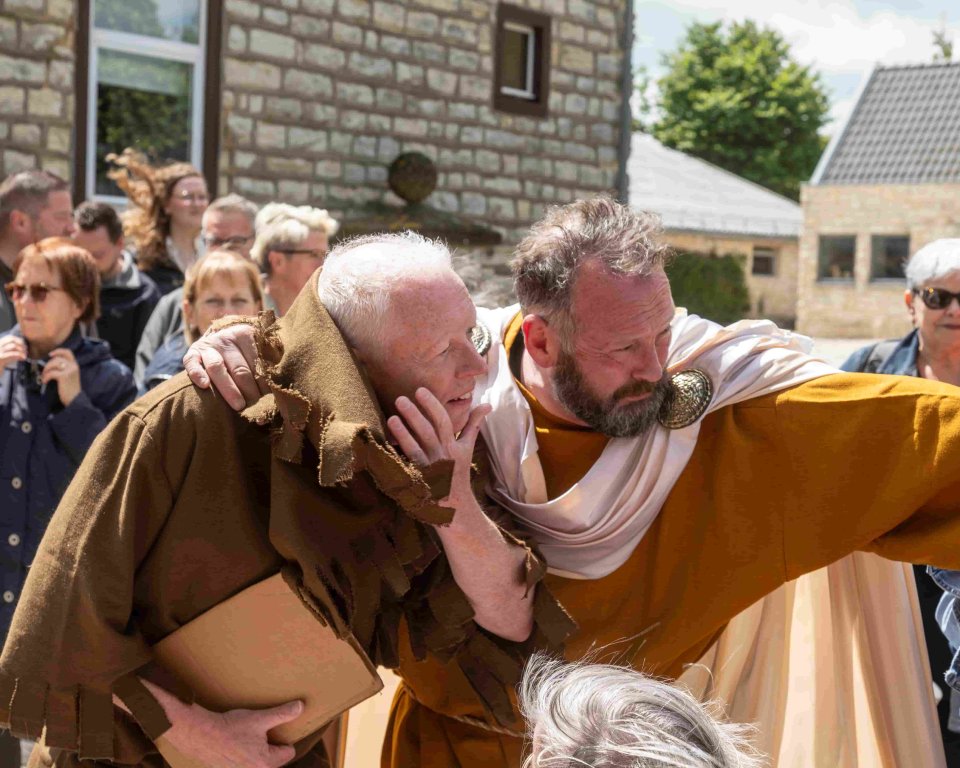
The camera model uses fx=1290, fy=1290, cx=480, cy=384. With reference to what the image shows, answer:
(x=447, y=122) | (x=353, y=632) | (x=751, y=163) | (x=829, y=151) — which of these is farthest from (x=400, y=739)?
(x=751, y=163)

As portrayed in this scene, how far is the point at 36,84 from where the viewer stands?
802cm

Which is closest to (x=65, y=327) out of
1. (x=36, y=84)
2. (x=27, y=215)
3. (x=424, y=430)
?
(x=27, y=215)

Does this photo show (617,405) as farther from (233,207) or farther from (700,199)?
(700,199)

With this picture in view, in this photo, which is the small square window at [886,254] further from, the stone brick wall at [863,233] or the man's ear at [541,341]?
the man's ear at [541,341]

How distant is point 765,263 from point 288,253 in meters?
31.3

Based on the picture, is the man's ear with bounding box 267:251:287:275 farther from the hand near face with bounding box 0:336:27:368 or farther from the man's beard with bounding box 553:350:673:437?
the man's beard with bounding box 553:350:673:437

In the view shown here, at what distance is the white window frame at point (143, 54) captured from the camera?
8.48 meters

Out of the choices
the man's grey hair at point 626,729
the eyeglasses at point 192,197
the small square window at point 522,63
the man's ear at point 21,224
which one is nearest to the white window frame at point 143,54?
the eyeglasses at point 192,197

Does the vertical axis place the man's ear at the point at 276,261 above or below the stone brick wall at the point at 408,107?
below

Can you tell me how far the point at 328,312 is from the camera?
2.19 metres

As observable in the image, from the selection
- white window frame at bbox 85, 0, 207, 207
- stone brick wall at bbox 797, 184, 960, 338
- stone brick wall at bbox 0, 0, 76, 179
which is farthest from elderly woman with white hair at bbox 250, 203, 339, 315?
stone brick wall at bbox 797, 184, 960, 338

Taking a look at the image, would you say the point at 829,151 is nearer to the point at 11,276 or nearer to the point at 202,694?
the point at 11,276

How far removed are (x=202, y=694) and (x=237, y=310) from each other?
85.1 inches

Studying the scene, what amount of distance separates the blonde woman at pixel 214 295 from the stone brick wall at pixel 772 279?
2850 centimetres
